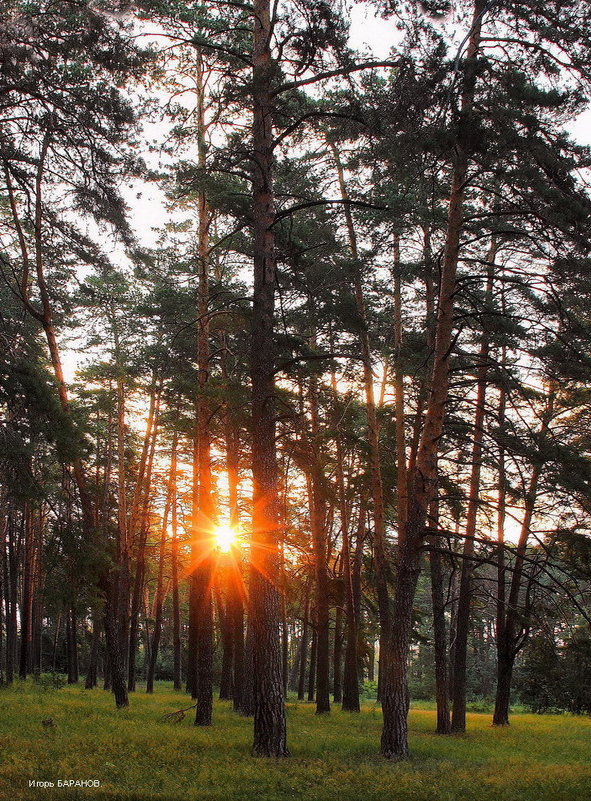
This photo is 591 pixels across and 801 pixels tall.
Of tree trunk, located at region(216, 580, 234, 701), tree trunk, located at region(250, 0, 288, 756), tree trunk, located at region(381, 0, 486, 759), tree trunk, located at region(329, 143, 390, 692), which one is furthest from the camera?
tree trunk, located at region(216, 580, 234, 701)

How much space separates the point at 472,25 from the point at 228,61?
4557 millimetres

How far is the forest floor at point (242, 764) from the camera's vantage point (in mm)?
7094

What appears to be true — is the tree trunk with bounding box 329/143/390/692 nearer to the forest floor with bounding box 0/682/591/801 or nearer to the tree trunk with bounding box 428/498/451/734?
the tree trunk with bounding box 428/498/451/734

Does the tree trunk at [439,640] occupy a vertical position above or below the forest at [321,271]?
below

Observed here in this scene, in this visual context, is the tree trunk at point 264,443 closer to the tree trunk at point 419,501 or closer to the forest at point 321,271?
the forest at point 321,271

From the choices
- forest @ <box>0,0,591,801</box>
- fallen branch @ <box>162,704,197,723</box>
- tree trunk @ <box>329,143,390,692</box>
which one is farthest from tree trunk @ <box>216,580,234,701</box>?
tree trunk @ <box>329,143,390,692</box>

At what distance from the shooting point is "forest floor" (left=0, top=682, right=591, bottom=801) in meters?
7.09

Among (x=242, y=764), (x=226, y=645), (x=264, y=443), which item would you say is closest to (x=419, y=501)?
(x=264, y=443)

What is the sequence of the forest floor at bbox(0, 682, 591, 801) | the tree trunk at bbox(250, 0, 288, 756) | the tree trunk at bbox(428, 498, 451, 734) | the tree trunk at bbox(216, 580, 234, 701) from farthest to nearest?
the tree trunk at bbox(216, 580, 234, 701)
the tree trunk at bbox(428, 498, 451, 734)
the tree trunk at bbox(250, 0, 288, 756)
the forest floor at bbox(0, 682, 591, 801)

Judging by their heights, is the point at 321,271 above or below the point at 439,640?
above

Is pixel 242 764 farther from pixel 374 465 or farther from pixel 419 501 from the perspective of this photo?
pixel 374 465

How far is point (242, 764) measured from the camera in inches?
326

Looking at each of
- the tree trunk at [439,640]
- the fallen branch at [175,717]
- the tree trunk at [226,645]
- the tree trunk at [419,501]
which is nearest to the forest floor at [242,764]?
the fallen branch at [175,717]

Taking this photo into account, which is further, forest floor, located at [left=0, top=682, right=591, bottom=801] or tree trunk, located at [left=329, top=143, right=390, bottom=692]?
tree trunk, located at [left=329, top=143, right=390, bottom=692]
